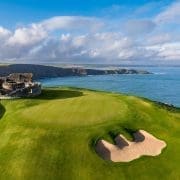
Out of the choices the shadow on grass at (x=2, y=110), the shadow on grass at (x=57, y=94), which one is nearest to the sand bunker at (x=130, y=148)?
the shadow on grass at (x=2, y=110)

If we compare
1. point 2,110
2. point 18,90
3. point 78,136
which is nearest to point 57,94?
point 18,90

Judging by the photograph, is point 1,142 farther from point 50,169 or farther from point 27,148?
point 50,169

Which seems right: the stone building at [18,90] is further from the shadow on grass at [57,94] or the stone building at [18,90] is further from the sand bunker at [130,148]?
the sand bunker at [130,148]

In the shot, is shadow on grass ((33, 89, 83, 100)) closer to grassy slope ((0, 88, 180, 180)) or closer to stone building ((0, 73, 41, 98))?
stone building ((0, 73, 41, 98))

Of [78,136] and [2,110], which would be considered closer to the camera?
[78,136]

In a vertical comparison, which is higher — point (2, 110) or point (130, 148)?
point (2, 110)

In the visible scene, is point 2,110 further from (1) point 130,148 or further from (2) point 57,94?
(1) point 130,148

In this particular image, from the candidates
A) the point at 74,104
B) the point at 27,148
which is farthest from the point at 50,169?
the point at 74,104
